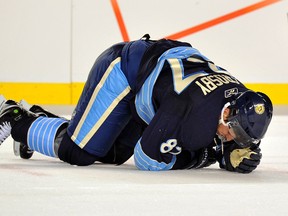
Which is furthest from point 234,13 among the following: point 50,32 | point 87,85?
point 87,85

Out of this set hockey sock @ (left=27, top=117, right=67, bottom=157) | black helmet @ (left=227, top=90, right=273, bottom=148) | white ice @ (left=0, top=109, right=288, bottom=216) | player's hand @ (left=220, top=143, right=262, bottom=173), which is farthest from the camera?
hockey sock @ (left=27, top=117, right=67, bottom=157)

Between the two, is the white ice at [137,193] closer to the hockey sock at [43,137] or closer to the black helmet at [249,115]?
the black helmet at [249,115]

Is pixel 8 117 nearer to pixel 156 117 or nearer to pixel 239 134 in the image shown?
pixel 156 117

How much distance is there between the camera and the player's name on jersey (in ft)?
8.07

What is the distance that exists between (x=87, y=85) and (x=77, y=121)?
0.57 feet

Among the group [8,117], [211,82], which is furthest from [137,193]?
[8,117]

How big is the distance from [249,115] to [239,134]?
0.32 ft

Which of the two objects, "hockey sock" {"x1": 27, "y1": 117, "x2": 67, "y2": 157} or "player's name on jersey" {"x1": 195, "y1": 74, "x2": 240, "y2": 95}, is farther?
"hockey sock" {"x1": 27, "y1": 117, "x2": 67, "y2": 157}

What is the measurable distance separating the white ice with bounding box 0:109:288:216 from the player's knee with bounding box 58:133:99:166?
0.33m

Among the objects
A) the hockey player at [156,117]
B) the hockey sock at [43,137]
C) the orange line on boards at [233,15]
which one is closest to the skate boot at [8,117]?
the hockey player at [156,117]

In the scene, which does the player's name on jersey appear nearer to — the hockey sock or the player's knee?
the player's knee

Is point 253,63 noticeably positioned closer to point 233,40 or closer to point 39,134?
point 233,40

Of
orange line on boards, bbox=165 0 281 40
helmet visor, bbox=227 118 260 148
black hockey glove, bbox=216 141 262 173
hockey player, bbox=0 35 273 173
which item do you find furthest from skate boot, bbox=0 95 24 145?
orange line on boards, bbox=165 0 281 40

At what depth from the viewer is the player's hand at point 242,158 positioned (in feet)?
8.53
